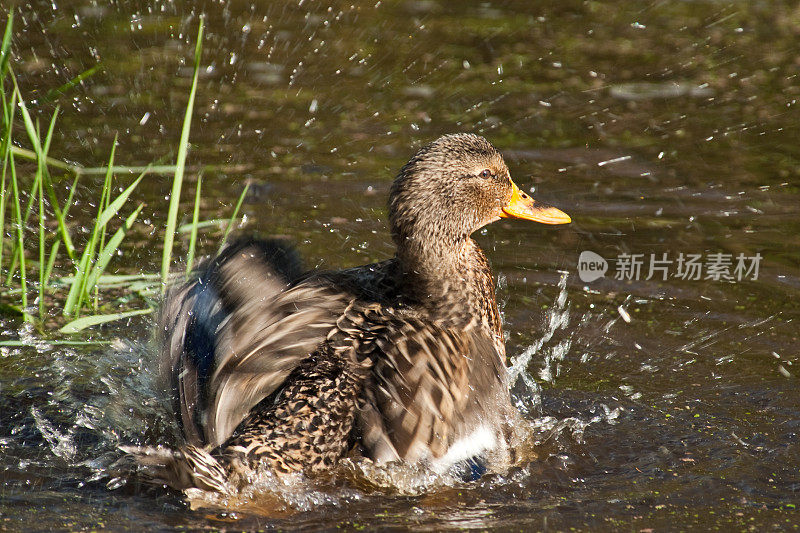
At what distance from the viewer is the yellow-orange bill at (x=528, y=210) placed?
489 centimetres

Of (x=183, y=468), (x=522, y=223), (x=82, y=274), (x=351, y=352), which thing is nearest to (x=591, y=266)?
(x=522, y=223)

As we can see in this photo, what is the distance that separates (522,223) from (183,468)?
3.54 m

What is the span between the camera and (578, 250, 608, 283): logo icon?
5680 millimetres

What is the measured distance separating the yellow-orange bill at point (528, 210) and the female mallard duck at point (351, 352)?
0.30 meters

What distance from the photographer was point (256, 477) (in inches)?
138

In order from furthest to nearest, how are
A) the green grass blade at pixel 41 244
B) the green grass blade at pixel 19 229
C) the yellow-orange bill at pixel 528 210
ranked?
1. the yellow-orange bill at pixel 528 210
2. the green grass blade at pixel 41 244
3. the green grass blade at pixel 19 229

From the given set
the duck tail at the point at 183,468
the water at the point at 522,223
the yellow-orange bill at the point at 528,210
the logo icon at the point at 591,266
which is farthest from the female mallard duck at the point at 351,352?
the logo icon at the point at 591,266

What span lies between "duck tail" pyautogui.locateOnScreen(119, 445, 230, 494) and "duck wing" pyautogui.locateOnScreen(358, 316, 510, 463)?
0.58 m

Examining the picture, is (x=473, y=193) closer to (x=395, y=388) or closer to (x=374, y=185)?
(x=395, y=388)

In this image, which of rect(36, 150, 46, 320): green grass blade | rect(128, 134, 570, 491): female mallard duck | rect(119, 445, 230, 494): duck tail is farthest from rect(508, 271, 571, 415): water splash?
rect(36, 150, 46, 320): green grass blade

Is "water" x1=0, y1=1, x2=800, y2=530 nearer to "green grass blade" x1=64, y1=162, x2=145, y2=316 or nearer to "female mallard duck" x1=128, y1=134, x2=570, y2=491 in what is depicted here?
"female mallard duck" x1=128, y1=134, x2=570, y2=491

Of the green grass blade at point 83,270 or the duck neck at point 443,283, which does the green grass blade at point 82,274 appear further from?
the duck neck at point 443,283

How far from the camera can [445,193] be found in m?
4.43

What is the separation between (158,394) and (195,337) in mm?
364
